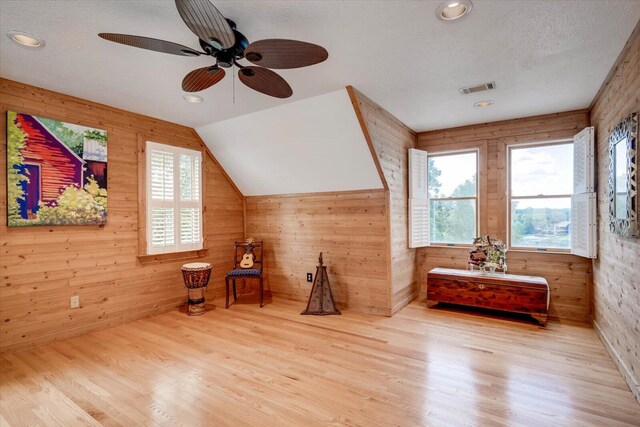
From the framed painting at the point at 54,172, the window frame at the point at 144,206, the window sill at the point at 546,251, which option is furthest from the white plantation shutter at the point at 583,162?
the framed painting at the point at 54,172

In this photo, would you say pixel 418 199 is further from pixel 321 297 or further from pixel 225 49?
pixel 225 49

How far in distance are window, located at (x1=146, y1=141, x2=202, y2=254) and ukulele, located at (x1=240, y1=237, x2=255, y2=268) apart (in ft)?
2.12

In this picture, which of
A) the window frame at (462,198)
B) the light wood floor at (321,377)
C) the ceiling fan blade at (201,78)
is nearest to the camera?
the light wood floor at (321,377)

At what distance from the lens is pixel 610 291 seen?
3.03m

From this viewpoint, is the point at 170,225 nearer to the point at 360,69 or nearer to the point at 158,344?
the point at 158,344

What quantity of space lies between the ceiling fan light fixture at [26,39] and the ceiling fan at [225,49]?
1041 mm

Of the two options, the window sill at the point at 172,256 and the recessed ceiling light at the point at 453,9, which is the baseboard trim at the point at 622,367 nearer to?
the recessed ceiling light at the point at 453,9

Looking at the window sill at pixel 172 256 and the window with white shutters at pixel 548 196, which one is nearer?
the window with white shutters at pixel 548 196

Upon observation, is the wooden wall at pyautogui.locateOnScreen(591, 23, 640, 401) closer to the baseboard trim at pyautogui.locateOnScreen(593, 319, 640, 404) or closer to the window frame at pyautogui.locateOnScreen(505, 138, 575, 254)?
the baseboard trim at pyautogui.locateOnScreen(593, 319, 640, 404)

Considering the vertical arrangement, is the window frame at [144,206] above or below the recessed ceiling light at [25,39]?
below

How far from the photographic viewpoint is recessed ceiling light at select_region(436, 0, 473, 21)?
194 cm

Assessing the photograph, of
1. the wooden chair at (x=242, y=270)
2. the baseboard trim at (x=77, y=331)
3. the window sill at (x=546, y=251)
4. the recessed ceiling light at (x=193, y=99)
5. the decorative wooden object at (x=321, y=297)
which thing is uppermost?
the recessed ceiling light at (x=193, y=99)

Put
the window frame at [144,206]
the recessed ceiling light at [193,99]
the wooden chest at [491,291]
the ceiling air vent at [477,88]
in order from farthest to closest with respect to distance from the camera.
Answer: the window frame at [144,206] < the wooden chest at [491,291] < the recessed ceiling light at [193,99] < the ceiling air vent at [477,88]

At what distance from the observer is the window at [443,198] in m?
4.66
